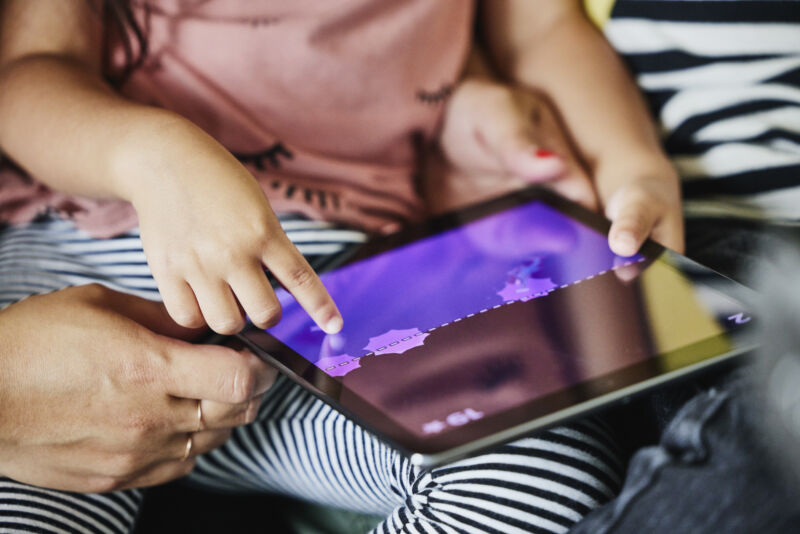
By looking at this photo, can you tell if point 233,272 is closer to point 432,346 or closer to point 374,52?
point 432,346

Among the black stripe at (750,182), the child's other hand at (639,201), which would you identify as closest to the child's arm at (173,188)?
the child's other hand at (639,201)

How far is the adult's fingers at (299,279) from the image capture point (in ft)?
1.31

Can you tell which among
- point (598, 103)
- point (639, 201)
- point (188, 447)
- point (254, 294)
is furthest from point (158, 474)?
point (598, 103)

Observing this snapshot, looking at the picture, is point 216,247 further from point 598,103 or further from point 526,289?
point 598,103

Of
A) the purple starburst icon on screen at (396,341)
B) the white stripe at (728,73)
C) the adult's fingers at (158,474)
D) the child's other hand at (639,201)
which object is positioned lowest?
the adult's fingers at (158,474)

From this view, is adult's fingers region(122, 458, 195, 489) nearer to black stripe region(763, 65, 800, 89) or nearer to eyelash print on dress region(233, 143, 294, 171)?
eyelash print on dress region(233, 143, 294, 171)

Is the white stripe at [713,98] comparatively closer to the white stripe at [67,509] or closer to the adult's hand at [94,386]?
the adult's hand at [94,386]

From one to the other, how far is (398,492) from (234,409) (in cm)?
12

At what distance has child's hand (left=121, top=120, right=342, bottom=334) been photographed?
39 cm

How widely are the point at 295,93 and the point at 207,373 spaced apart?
0.91 ft

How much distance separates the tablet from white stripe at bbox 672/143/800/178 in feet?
0.50

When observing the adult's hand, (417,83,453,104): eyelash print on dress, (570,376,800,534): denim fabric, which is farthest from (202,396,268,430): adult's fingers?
(417,83,453,104): eyelash print on dress

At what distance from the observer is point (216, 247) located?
391 mm

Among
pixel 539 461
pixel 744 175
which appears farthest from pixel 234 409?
pixel 744 175
